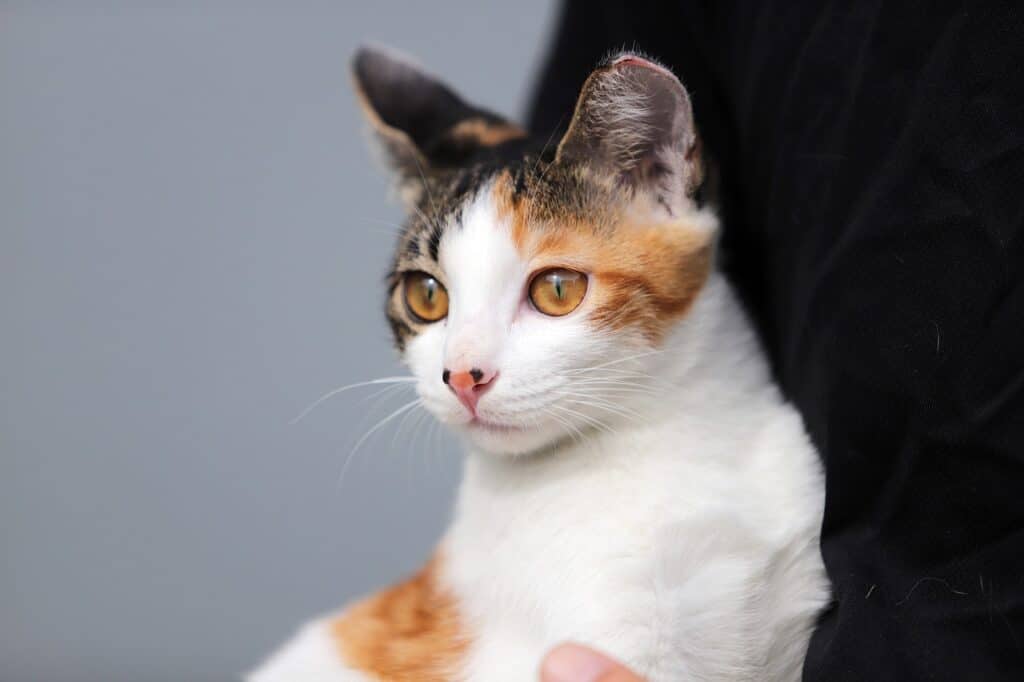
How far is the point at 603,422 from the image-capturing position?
99cm

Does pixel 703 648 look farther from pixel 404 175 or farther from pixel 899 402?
pixel 404 175

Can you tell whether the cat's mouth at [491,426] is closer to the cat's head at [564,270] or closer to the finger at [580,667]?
the cat's head at [564,270]

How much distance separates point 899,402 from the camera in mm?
729

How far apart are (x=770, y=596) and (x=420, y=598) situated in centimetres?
46

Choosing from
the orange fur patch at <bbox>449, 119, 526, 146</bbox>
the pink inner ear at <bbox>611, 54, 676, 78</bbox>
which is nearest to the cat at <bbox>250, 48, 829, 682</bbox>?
the pink inner ear at <bbox>611, 54, 676, 78</bbox>

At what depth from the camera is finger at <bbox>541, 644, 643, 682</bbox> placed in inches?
30.8

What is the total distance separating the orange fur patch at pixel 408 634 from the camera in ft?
3.33

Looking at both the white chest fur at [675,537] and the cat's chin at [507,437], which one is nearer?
the white chest fur at [675,537]

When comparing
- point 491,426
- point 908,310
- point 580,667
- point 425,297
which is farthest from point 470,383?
point 908,310

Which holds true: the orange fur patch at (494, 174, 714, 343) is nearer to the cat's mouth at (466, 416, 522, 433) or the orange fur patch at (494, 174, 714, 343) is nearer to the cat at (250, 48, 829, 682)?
the cat at (250, 48, 829, 682)

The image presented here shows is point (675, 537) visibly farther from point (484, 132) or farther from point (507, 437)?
point (484, 132)

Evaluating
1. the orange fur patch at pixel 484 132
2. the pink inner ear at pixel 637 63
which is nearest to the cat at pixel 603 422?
the pink inner ear at pixel 637 63

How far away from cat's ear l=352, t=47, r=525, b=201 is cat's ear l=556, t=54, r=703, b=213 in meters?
0.22

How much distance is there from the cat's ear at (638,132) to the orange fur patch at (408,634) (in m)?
0.54
